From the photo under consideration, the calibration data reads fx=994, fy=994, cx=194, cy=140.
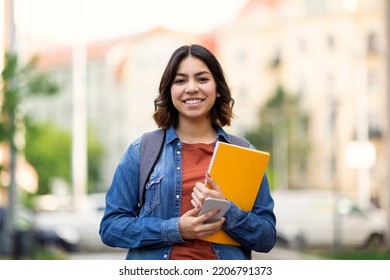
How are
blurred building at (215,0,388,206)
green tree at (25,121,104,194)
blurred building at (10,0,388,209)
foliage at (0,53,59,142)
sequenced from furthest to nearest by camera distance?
blurred building at (10,0,388,209) < blurred building at (215,0,388,206) < green tree at (25,121,104,194) < foliage at (0,53,59,142)

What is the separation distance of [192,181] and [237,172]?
0.10 metres

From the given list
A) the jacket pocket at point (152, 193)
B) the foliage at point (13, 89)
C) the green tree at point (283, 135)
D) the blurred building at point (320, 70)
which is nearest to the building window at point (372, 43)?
the blurred building at point (320, 70)

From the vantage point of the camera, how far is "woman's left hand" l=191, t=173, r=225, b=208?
81.7 inches

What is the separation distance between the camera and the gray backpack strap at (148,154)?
2.15 m

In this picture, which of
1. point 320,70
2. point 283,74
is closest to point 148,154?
point 320,70

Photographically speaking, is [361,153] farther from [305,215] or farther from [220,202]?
[220,202]

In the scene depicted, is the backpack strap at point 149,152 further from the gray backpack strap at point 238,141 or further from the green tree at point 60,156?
the green tree at point 60,156

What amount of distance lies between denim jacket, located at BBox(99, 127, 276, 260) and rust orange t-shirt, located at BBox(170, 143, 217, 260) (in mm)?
12

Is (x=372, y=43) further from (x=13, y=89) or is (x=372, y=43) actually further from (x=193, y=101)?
(x=193, y=101)

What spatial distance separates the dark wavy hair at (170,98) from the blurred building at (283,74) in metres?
45.4

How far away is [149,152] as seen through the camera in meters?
2.18

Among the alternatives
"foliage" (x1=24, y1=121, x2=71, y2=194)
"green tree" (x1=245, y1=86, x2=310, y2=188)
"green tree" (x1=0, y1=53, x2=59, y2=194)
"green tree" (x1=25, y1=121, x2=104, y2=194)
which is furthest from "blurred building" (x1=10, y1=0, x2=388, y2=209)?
"green tree" (x1=0, y1=53, x2=59, y2=194)

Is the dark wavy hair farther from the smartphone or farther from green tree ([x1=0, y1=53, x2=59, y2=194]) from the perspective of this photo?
green tree ([x1=0, y1=53, x2=59, y2=194])

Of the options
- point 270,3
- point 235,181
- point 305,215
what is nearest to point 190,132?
point 235,181
